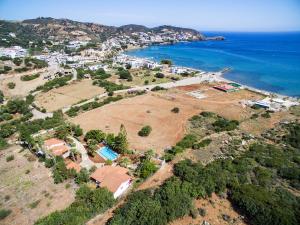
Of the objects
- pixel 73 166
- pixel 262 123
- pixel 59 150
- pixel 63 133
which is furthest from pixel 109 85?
pixel 73 166

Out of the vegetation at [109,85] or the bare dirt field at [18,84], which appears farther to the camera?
the bare dirt field at [18,84]

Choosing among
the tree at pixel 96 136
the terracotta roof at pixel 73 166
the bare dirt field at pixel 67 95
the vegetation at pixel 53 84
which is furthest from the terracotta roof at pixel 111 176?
the vegetation at pixel 53 84

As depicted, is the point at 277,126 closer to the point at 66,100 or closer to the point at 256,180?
the point at 256,180

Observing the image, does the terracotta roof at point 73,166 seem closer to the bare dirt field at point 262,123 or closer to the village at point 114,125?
the village at point 114,125

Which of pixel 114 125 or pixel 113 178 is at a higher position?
pixel 113 178

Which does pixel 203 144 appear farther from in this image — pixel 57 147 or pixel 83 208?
pixel 57 147

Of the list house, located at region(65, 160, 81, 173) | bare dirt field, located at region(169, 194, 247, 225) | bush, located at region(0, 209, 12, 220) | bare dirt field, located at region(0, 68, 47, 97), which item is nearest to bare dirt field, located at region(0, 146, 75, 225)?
bush, located at region(0, 209, 12, 220)

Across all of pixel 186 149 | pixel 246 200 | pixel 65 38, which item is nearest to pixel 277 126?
pixel 186 149
